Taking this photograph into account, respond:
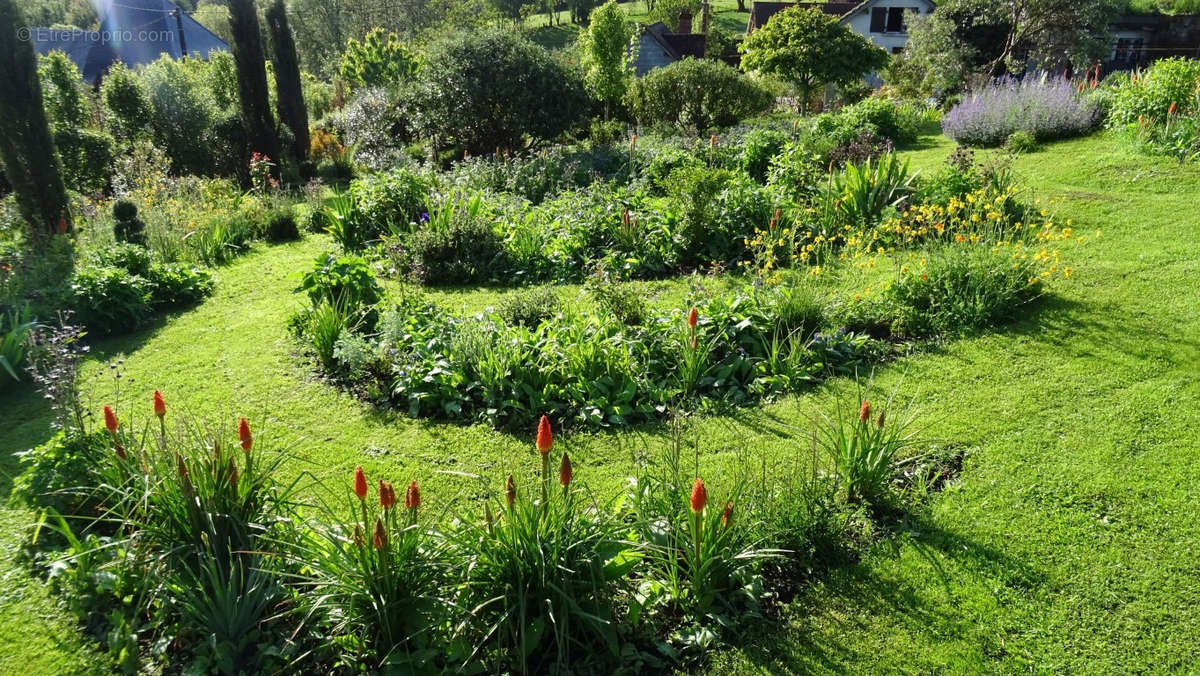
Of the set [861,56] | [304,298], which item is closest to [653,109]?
[861,56]

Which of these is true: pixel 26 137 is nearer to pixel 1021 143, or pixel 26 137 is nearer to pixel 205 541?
pixel 205 541

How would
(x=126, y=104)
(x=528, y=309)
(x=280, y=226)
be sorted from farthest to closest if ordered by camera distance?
1. (x=126, y=104)
2. (x=280, y=226)
3. (x=528, y=309)

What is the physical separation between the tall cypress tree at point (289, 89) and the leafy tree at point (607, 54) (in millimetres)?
6726

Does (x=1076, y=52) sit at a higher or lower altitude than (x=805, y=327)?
higher

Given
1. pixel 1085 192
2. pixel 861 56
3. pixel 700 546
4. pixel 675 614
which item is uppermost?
pixel 861 56

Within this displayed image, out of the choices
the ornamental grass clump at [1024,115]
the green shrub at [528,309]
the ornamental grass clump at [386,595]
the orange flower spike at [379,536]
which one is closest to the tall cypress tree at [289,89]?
the green shrub at [528,309]

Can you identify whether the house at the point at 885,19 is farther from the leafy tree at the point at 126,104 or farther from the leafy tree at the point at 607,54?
the leafy tree at the point at 126,104

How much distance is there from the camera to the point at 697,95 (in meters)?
17.3

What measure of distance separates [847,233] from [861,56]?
40.7ft

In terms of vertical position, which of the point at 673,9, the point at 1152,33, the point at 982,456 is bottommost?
the point at 982,456

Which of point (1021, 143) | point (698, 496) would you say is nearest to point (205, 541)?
point (698, 496)

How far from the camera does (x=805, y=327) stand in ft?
18.5

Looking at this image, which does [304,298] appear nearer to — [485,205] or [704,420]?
[485,205]

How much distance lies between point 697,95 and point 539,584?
16204mm
